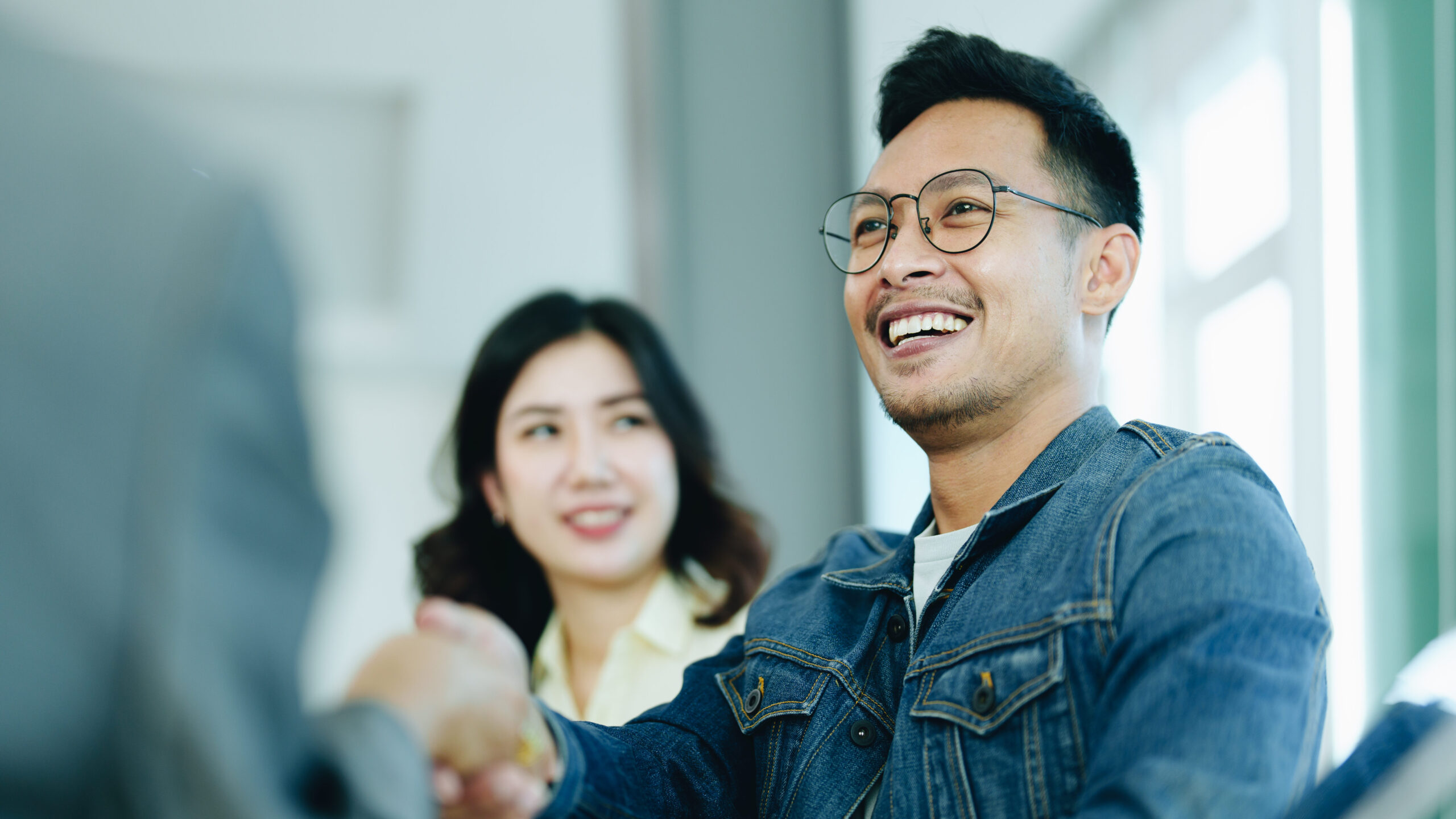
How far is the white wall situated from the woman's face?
1314mm

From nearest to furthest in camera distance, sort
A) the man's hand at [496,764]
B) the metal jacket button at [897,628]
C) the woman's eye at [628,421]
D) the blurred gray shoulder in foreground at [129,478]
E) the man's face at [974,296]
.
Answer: the blurred gray shoulder in foreground at [129,478], the man's hand at [496,764], the metal jacket button at [897,628], the man's face at [974,296], the woman's eye at [628,421]

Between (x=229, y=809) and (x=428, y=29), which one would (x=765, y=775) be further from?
(x=428, y=29)

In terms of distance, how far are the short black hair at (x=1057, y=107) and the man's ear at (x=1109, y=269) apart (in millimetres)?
28

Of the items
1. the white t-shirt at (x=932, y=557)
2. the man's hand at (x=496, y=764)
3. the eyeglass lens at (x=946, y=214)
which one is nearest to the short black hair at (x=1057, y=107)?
the eyeglass lens at (x=946, y=214)

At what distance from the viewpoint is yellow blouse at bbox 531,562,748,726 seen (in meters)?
2.05

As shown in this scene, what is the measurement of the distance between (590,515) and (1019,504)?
1130 mm

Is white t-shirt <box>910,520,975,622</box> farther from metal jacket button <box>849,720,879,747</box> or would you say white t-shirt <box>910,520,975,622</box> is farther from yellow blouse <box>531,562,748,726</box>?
yellow blouse <box>531,562,748,726</box>

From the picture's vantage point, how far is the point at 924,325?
1465 mm

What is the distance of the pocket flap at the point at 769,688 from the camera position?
4.33ft

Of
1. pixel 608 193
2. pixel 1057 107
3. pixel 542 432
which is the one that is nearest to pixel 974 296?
pixel 1057 107

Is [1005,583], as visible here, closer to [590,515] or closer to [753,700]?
[753,700]

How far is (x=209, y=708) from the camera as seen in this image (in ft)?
1.58

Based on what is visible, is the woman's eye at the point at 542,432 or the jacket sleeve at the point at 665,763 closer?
the jacket sleeve at the point at 665,763

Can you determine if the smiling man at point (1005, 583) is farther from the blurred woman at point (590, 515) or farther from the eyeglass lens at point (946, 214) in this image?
the blurred woman at point (590, 515)
